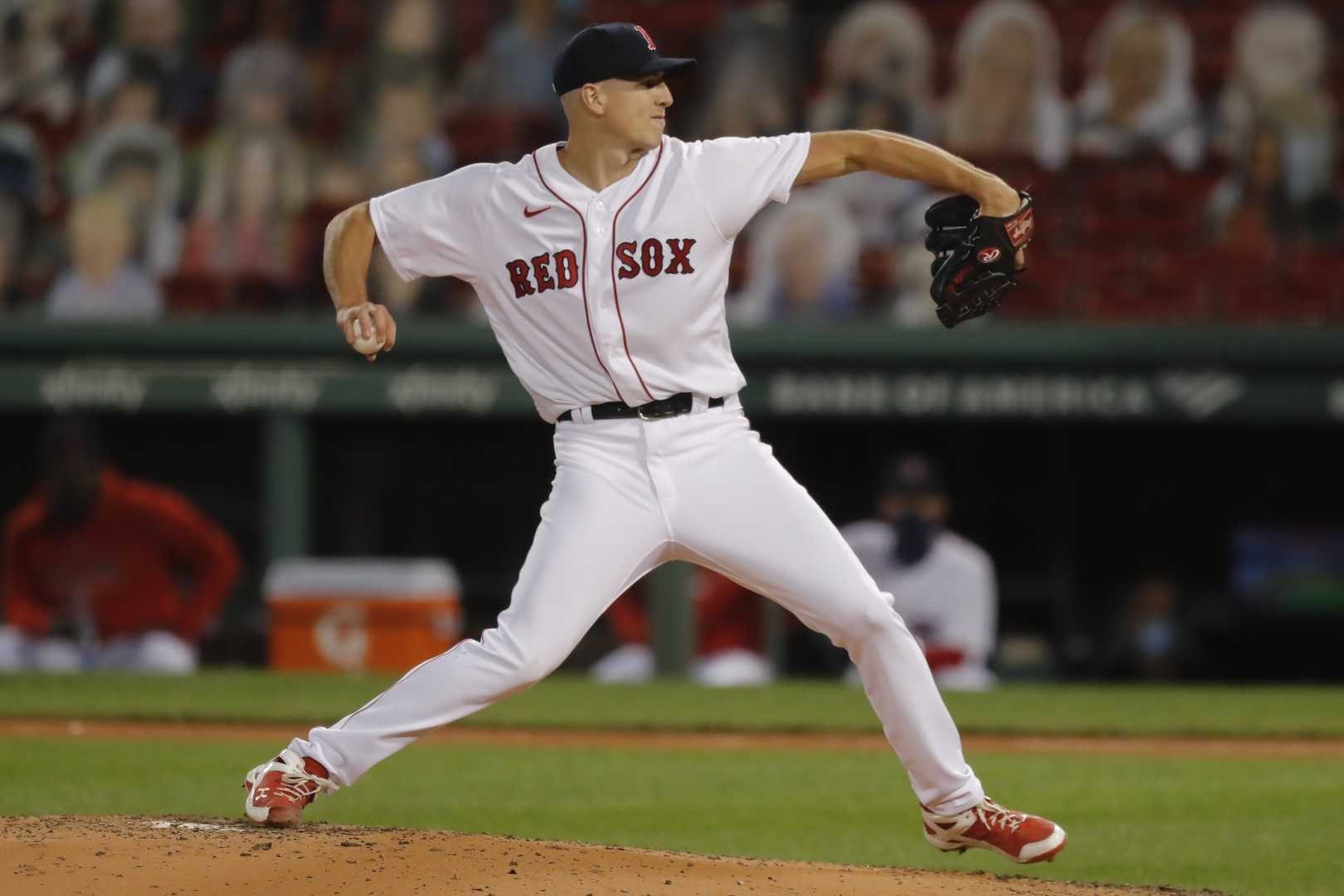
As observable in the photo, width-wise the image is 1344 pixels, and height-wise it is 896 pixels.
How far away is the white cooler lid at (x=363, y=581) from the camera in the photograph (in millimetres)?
9891

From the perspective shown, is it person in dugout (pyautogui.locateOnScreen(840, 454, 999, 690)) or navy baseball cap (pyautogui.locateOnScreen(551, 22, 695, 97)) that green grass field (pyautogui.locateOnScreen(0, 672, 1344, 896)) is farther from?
navy baseball cap (pyautogui.locateOnScreen(551, 22, 695, 97))

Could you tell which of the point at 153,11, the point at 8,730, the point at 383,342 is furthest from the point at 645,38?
the point at 153,11

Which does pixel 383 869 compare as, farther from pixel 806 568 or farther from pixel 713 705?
pixel 713 705

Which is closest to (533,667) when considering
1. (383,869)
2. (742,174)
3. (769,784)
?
(383,869)

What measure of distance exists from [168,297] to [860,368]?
3708mm

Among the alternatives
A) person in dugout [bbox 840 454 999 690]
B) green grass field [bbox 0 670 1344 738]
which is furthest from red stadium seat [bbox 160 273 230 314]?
person in dugout [bbox 840 454 999 690]

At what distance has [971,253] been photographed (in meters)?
4.11

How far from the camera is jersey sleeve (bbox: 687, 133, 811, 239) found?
403cm

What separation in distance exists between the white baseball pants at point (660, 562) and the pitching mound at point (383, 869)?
0.21 metres

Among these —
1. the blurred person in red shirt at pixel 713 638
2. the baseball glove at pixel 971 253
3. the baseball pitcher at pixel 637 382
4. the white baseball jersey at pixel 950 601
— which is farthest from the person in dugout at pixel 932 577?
the baseball pitcher at pixel 637 382

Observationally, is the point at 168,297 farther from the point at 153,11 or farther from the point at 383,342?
the point at 383,342

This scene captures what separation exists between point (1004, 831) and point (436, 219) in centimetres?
163

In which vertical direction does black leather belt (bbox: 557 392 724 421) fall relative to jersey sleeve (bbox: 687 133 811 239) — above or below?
below

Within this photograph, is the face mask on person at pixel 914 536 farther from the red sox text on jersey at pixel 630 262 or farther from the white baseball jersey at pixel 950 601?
the red sox text on jersey at pixel 630 262
